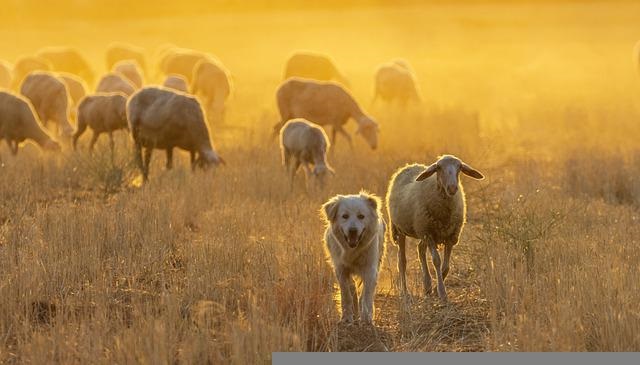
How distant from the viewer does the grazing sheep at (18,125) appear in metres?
18.0

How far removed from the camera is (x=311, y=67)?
101ft

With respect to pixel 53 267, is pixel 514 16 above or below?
above

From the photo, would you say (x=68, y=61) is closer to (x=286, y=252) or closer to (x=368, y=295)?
(x=286, y=252)

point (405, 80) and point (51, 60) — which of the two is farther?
point (51, 60)

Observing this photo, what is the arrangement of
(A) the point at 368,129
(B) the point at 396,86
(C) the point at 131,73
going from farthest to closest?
1. (B) the point at 396,86
2. (C) the point at 131,73
3. (A) the point at 368,129

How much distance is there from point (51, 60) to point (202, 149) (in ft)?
62.9

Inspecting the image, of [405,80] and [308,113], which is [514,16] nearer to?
[405,80]

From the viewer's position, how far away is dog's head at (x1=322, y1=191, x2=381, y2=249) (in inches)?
332

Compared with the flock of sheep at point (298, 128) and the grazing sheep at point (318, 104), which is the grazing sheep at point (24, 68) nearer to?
the flock of sheep at point (298, 128)

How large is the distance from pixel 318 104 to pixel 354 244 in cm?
1306

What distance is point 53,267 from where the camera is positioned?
928cm

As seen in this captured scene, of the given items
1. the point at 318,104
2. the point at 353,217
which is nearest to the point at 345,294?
the point at 353,217

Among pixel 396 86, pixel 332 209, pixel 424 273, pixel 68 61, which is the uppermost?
pixel 68 61

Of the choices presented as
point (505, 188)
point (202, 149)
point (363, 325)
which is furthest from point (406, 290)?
point (202, 149)
